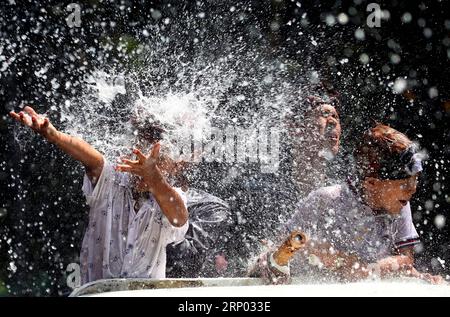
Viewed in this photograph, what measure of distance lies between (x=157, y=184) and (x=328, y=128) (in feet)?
2.45

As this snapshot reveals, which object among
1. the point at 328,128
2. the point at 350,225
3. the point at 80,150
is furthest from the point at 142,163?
the point at 328,128

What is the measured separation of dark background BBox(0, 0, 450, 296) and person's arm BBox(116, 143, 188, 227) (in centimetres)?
72

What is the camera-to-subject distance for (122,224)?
69.0 inches

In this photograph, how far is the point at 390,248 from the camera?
5.94 feet

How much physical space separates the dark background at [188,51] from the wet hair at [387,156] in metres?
0.55

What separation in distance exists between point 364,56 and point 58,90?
1.22m

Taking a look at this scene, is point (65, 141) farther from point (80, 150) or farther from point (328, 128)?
point (328, 128)

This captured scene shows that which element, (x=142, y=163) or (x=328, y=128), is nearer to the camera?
(x=142, y=163)

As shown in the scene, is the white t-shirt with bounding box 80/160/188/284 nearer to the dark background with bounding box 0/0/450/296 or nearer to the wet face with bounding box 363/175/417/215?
the wet face with bounding box 363/175/417/215

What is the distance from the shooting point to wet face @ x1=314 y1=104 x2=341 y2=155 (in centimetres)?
207

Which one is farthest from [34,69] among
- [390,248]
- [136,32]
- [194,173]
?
[390,248]

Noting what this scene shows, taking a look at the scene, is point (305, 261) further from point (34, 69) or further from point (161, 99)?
point (34, 69)

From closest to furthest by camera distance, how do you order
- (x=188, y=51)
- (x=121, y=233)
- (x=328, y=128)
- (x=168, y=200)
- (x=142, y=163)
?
(x=142, y=163)
(x=168, y=200)
(x=121, y=233)
(x=328, y=128)
(x=188, y=51)

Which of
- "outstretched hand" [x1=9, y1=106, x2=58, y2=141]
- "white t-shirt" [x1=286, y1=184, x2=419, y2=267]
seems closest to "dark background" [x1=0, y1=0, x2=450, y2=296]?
"white t-shirt" [x1=286, y1=184, x2=419, y2=267]
